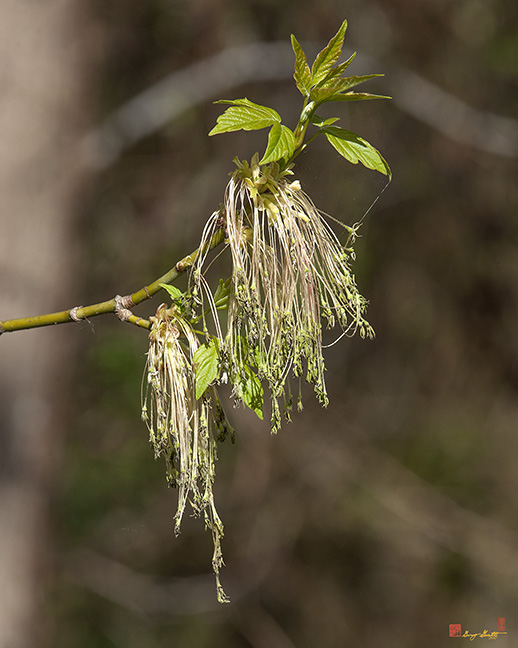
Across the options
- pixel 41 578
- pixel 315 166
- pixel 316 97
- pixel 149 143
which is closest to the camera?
pixel 316 97

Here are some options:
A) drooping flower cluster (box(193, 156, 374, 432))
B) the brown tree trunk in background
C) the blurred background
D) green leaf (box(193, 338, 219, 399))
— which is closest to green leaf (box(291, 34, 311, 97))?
drooping flower cluster (box(193, 156, 374, 432))

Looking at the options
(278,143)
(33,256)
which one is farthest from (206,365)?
(33,256)

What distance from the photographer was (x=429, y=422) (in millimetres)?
4020

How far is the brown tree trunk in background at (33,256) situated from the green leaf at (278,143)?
145cm

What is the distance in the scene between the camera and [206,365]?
2.94ft

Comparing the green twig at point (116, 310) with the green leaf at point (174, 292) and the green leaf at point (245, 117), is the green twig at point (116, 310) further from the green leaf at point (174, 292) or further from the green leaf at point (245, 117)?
the green leaf at point (245, 117)

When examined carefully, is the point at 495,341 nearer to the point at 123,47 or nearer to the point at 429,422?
the point at 429,422

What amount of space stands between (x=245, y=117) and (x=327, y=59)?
13 cm

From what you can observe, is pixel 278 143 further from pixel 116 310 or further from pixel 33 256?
pixel 33 256

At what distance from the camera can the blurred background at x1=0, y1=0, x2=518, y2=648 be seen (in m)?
3.44

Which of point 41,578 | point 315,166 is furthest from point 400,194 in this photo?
point 41,578

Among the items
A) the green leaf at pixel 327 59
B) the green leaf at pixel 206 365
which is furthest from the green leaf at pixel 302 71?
the green leaf at pixel 206 365

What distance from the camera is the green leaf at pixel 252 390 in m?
0.89

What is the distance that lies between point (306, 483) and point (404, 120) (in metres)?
2.19
